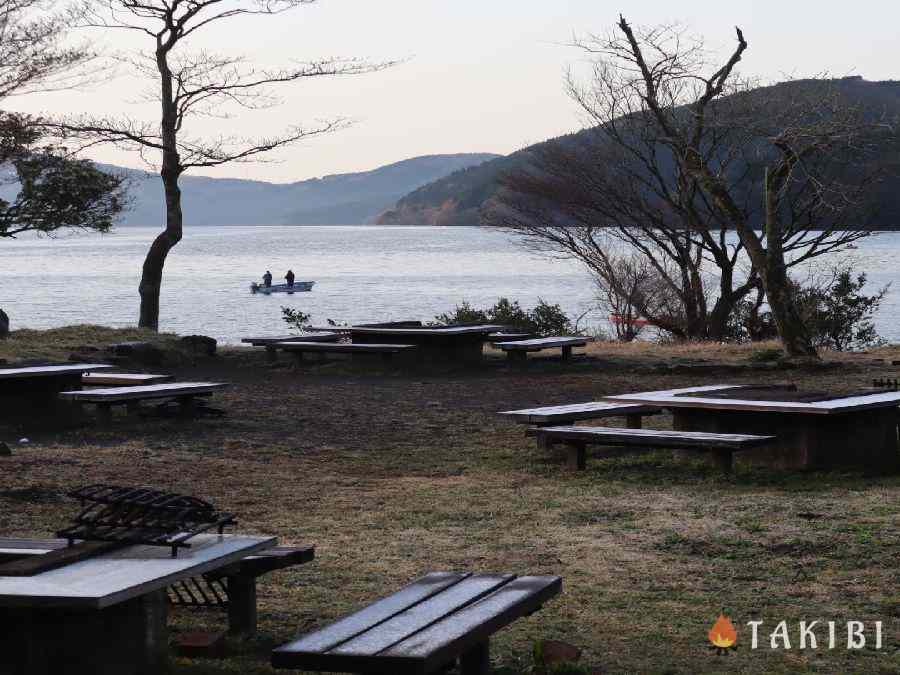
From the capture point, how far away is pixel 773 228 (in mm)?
17828

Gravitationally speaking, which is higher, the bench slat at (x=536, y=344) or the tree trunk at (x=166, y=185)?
the tree trunk at (x=166, y=185)

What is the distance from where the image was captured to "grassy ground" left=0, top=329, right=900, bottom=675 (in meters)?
4.92

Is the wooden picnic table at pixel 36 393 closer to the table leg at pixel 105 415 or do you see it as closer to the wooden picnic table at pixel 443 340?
the table leg at pixel 105 415

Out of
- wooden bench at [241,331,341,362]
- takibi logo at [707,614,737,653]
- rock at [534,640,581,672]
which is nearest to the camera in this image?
rock at [534,640,581,672]

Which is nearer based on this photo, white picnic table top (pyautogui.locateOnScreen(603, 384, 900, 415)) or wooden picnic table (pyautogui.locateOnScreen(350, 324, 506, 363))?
white picnic table top (pyautogui.locateOnScreen(603, 384, 900, 415))

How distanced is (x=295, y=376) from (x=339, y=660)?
13.4m

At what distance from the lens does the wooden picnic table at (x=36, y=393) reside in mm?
11758

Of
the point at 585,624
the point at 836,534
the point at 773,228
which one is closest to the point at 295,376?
the point at 773,228

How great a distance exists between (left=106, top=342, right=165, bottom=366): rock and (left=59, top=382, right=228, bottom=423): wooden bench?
15.6 ft

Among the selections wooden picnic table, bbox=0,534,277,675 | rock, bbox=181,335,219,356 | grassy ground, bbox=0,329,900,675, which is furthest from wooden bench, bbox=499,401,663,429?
rock, bbox=181,335,219,356

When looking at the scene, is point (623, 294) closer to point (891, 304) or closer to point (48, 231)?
point (48, 231)

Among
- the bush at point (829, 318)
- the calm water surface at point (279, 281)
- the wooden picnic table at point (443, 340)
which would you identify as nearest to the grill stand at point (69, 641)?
the wooden picnic table at point (443, 340)

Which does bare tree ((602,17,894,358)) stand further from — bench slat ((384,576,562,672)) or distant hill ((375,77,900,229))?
distant hill ((375,77,900,229))

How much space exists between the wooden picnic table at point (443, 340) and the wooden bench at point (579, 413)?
7.04 meters
